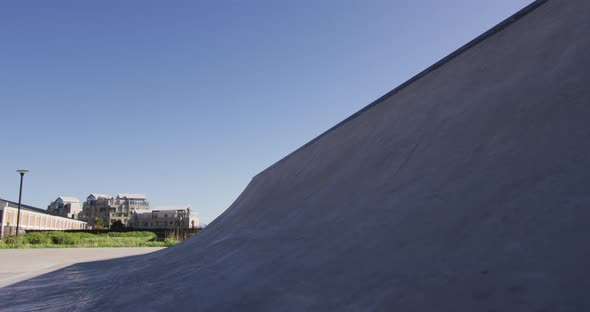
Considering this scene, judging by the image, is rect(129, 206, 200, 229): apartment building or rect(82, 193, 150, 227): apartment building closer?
rect(129, 206, 200, 229): apartment building

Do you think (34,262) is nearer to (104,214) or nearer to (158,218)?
(158,218)

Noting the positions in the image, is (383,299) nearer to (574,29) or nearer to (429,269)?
(429,269)

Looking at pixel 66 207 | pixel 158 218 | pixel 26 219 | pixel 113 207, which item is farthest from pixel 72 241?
pixel 66 207

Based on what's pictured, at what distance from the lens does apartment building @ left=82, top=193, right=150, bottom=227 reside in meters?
95.1

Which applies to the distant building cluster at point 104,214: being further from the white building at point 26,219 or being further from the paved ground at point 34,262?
the paved ground at point 34,262

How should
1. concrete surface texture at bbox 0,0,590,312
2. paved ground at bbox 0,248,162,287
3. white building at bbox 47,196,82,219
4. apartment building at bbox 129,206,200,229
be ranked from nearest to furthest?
concrete surface texture at bbox 0,0,590,312 → paved ground at bbox 0,248,162,287 → apartment building at bbox 129,206,200,229 → white building at bbox 47,196,82,219

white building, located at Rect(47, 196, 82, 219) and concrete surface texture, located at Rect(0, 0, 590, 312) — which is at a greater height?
concrete surface texture, located at Rect(0, 0, 590, 312)

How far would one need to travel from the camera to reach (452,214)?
177cm

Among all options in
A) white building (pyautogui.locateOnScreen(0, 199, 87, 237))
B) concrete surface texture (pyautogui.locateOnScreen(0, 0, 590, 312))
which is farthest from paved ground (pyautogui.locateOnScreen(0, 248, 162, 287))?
white building (pyautogui.locateOnScreen(0, 199, 87, 237))

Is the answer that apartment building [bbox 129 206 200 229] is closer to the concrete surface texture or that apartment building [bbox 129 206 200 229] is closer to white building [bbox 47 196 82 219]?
white building [bbox 47 196 82 219]

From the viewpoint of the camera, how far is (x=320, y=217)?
299 centimetres

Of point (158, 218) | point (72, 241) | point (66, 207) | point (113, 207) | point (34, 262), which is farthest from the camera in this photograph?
point (66, 207)

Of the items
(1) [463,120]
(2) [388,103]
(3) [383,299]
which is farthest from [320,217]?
(2) [388,103]

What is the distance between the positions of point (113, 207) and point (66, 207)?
14134 mm
